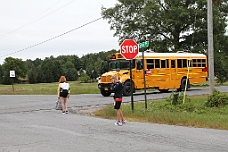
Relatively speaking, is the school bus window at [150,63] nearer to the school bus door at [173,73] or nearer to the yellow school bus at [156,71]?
the yellow school bus at [156,71]

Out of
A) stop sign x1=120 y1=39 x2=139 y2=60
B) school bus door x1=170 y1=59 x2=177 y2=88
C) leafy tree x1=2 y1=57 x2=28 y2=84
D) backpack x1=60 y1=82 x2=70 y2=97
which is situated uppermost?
leafy tree x1=2 y1=57 x2=28 y2=84

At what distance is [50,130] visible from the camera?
1098cm

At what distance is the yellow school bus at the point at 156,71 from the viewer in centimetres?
2470

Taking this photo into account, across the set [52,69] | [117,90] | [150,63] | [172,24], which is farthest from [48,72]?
[117,90]

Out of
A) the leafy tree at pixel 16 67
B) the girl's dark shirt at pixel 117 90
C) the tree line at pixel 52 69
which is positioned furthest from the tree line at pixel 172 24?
the leafy tree at pixel 16 67

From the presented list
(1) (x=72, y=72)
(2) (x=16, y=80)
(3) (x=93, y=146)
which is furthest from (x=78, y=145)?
(2) (x=16, y=80)

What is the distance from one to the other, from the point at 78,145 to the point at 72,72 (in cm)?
12488

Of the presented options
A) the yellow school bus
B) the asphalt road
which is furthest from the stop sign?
the yellow school bus

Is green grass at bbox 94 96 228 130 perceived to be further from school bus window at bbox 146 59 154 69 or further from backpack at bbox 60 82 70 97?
school bus window at bbox 146 59 154 69

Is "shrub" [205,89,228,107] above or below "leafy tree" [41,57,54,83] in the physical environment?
below

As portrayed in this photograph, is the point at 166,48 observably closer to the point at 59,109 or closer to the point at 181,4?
the point at 181,4

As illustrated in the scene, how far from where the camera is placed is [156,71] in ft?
85.5

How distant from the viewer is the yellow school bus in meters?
24.7

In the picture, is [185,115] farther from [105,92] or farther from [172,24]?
[172,24]
